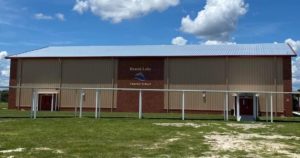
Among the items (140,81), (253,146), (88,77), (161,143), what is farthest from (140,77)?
(253,146)

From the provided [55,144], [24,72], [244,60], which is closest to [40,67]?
[24,72]

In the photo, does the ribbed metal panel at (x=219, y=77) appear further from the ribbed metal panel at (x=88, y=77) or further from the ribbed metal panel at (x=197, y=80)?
the ribbed metal panel at (x=88, y=77)

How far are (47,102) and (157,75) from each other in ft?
47.9

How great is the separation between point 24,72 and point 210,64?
75.6ft

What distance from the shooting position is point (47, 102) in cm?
5375

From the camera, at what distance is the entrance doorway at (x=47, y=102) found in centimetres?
5219

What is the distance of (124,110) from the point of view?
49.8 meters

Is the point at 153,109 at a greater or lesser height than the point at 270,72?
lesser

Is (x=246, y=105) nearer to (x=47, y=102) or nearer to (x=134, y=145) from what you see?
(x=47, y=102)

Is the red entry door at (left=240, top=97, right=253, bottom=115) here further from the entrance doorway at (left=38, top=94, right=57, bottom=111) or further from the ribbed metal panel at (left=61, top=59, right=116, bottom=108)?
the entrance doorway at (left=38, top=94, right=57, bottom=111)

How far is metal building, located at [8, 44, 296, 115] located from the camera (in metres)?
46.5

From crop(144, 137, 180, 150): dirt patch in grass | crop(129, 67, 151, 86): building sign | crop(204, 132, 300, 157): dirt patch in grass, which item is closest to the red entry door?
crop(129, 67, 151, 86): building sign

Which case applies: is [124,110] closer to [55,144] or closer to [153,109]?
[153,109]

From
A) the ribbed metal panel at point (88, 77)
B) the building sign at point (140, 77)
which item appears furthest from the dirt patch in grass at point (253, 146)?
the ribbed metal panel at point (88, 77)
